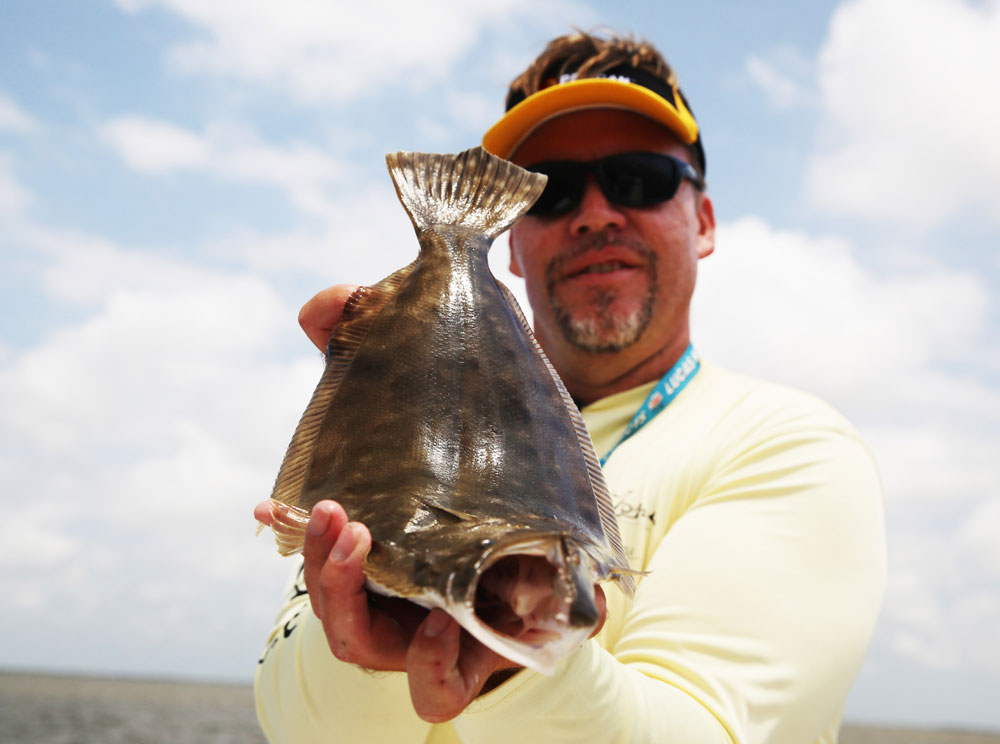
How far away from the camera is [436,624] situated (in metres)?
1.60

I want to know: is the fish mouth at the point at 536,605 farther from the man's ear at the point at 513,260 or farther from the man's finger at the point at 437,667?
the man's ear at the point at 513,260

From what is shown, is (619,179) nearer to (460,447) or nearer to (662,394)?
(662,394)

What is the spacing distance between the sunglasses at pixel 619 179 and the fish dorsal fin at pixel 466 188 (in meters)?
1.60

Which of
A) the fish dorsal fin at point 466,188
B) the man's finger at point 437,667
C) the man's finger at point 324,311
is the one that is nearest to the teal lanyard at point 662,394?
the fish dorsal fin at point 466,188

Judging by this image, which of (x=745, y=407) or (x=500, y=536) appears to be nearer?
(x=500, y=536)

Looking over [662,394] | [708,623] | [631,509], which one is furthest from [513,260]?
[708,623]

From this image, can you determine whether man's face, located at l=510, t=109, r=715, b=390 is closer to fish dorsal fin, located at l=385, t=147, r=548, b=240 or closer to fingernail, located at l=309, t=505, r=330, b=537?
fish dorsal fin, located at l=385, t=147, r=548, b=240

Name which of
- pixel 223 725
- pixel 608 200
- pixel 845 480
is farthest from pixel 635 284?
pixel 223 725

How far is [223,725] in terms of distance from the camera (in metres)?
41.3

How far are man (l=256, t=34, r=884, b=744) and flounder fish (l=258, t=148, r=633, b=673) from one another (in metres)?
0.13

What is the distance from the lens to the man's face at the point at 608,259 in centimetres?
413

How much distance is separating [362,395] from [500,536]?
0.69 m

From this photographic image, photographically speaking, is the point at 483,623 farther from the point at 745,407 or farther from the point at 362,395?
the point at 745,407

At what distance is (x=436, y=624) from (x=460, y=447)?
444mm
